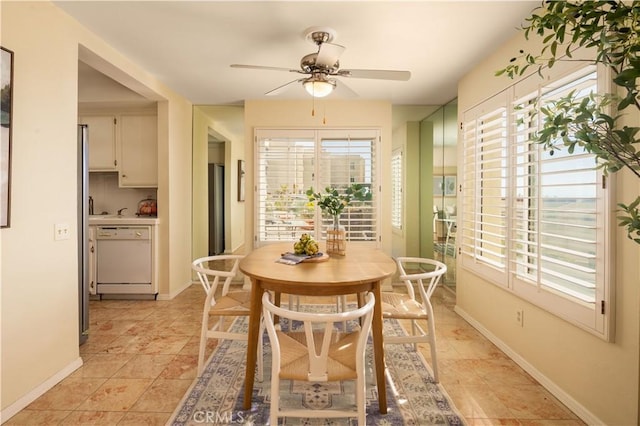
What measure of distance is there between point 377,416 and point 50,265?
2293 mm

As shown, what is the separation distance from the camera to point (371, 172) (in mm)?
4406

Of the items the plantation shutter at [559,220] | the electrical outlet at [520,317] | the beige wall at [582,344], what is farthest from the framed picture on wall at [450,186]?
the electrical outlet at [520,317]

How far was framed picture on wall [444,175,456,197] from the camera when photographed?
15.0 feet

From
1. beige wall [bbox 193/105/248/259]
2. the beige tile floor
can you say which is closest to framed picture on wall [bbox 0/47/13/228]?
the beige tile floor

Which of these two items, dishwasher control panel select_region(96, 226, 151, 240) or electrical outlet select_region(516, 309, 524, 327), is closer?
electrical outlet select_region(516, 309, 524, 327)

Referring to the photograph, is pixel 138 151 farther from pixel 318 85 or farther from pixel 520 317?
pixel 520 317

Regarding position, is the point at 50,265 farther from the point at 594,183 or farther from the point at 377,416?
the point at 594,183

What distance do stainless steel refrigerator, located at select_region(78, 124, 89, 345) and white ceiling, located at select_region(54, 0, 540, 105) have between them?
0.90 m

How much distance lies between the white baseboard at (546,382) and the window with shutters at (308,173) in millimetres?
1814

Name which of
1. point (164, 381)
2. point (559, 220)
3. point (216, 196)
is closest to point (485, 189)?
point (559, 220)

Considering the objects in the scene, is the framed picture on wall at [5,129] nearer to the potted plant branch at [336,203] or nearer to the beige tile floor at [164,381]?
the beige tile floor at [164,381]

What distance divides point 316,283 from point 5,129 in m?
1.95

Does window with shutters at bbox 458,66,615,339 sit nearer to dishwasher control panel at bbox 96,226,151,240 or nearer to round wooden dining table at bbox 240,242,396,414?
round wooden dining table at bbox 240,242,396,414

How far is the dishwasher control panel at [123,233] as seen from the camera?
401 centimetres
